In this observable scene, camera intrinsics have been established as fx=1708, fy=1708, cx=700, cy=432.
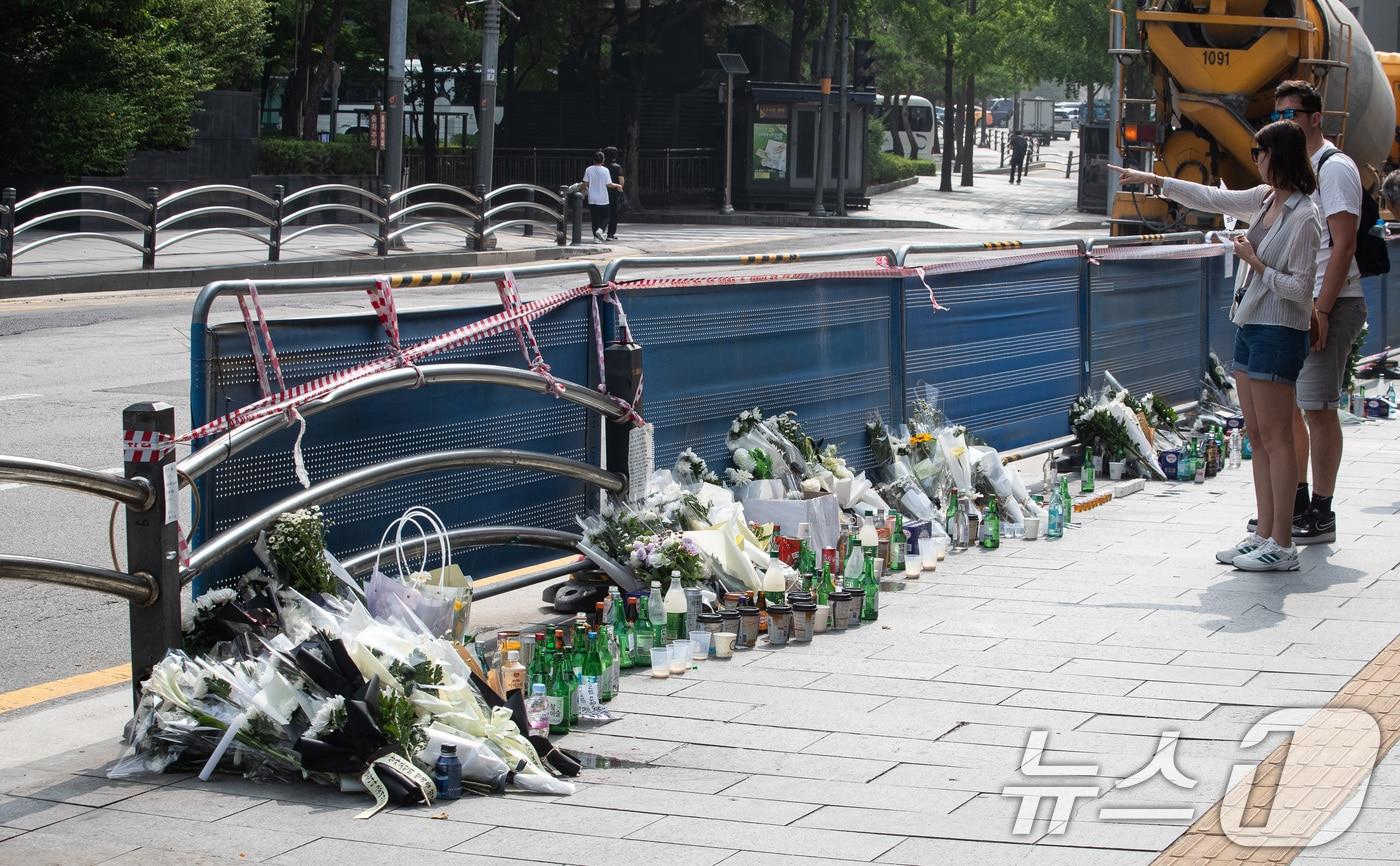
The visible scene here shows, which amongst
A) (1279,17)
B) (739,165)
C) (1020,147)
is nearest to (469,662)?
(1279,17)

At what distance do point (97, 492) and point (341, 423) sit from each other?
113 cm

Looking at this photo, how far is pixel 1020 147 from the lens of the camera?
57250mm

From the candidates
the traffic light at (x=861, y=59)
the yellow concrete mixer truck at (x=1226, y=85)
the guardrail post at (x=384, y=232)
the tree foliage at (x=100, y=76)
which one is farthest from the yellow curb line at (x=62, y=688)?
the traffic light at (x=861, y=59)

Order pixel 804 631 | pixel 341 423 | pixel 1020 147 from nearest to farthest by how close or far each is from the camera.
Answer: pixel 341 423
pixel 804 631
pixel 1020 147

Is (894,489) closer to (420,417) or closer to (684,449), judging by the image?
(684,449)

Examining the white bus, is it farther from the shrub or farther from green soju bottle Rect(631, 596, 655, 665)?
green soju bottle Rect(631, 596, 655, 665)

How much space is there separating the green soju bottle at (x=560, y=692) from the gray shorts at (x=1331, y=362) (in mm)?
4329

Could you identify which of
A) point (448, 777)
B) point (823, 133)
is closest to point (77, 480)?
point (448, 777)

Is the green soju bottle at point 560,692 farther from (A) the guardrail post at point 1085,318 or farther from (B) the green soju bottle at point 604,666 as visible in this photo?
(A) the guardrail post at point 1085,318

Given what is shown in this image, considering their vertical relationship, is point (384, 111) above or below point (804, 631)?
above

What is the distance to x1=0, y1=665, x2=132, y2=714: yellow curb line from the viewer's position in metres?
6.12

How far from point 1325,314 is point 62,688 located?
5.84m

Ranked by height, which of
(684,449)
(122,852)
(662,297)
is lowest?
(122,852)

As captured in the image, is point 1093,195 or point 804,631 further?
point 1093,195
